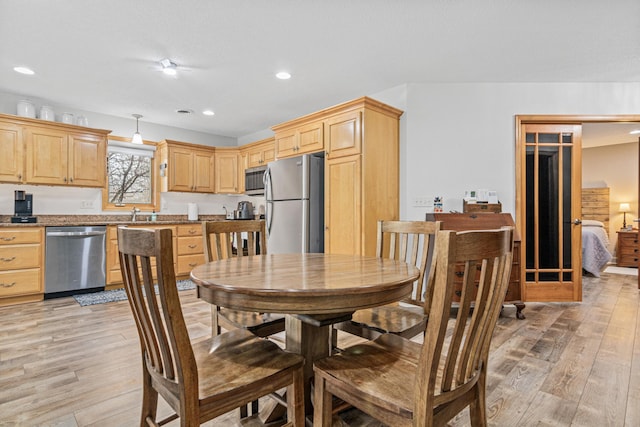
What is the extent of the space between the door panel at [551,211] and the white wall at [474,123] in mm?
237

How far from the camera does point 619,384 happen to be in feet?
6.63

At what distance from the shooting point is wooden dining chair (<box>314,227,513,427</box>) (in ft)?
2.96

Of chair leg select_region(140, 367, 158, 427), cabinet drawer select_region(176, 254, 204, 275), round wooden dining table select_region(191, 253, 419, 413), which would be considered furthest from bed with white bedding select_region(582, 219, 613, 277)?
chair leg select_region(140, 367, 158, 427)

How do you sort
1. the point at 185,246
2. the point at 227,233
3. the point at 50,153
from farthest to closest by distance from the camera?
the point at 185,246 → the point at 50,153 → the point at 227,233

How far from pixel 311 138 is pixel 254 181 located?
1.84m

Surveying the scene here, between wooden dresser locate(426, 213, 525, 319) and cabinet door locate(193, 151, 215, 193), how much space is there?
3874 mm

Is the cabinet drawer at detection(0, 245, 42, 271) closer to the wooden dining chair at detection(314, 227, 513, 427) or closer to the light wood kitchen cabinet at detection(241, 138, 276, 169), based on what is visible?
the light wood kitchen cabinet at detection(241, 138, 276, 169)

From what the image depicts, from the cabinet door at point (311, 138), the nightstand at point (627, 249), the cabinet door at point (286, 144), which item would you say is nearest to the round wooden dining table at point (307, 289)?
the cabinet door at point (311, 138)

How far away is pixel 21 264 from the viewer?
3.73 m

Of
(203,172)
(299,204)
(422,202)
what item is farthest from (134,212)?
(422,202)

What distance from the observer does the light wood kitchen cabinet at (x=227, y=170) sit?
229 inches

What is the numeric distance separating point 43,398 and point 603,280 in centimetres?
664

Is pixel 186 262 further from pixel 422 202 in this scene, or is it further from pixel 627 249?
pixel 627 249

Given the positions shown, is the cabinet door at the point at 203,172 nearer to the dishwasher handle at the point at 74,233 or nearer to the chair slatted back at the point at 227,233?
the dishwasher handle at the point at 74,233
